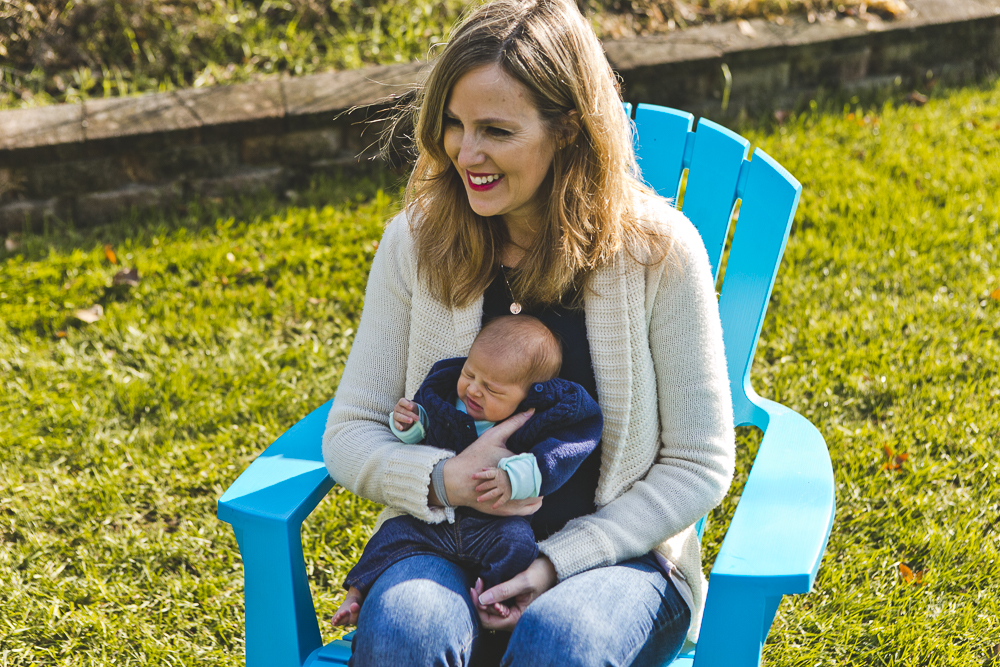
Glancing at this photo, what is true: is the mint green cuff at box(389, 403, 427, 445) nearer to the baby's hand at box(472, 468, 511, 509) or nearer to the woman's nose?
the baby's hand at box(472, 468, 511, 509)

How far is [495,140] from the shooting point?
1.81 meters

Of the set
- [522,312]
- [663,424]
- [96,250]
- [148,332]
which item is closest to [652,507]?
[663,424]

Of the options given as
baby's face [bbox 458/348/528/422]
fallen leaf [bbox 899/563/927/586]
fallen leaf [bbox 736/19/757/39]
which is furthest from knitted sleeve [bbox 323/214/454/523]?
fallen leaf [bbox 736/19/757/39]

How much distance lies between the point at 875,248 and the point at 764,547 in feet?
8.73

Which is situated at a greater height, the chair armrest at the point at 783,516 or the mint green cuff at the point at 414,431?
the mint green cuff at the point at 414,431

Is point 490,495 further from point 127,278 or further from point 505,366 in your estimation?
point 127,278

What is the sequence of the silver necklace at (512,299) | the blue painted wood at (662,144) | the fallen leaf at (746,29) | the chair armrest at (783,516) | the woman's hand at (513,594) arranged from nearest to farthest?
the chair armrest at (783,516) < the woman's hand at (513,594) < the silver necklace at (512,299) < the blue painted wood at (662,144) < the fallen leaf at (746,29)

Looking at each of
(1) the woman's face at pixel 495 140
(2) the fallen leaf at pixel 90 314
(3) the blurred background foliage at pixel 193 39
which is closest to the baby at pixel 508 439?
(1) the woman's face at pixel 495 140

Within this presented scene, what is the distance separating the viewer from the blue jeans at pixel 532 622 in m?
1.58

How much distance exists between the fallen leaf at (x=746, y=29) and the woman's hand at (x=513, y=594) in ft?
12.9

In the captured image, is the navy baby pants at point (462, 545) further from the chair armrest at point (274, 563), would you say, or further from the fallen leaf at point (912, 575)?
the fallen leaf at point (912, 575)

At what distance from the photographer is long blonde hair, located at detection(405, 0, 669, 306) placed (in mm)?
1768

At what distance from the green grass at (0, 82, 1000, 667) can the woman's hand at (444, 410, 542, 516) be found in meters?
0.99

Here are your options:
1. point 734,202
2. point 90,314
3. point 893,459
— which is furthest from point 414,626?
point 90,314
